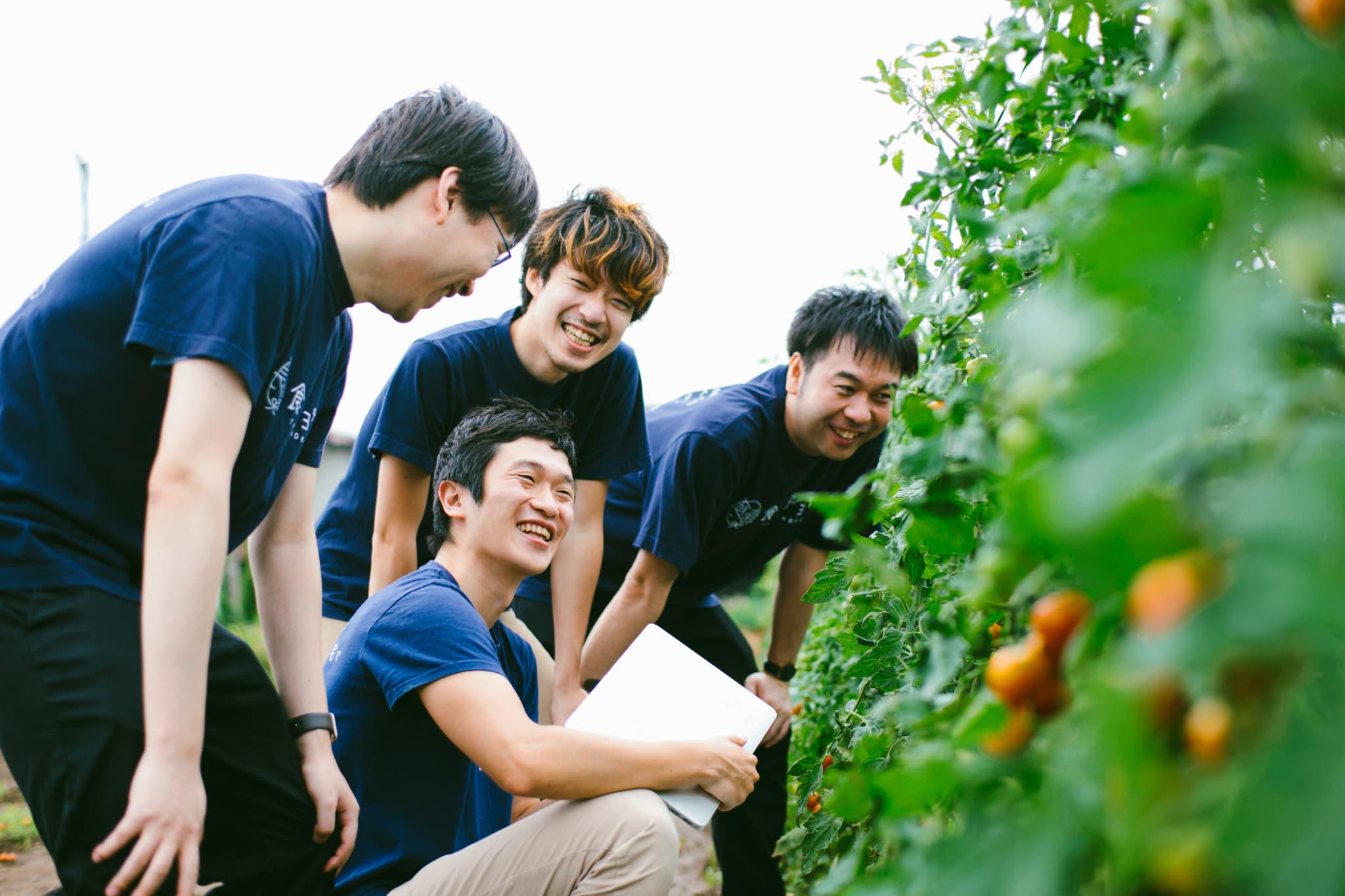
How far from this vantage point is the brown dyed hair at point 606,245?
266 cm

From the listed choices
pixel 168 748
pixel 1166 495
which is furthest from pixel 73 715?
pixel 1166 495

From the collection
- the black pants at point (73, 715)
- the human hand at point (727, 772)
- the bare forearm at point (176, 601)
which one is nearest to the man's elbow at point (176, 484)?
the bare forearm at point (176, 601)

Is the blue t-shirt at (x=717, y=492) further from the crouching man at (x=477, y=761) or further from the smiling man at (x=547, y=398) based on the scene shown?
the crouching man at (x=477, y=761)

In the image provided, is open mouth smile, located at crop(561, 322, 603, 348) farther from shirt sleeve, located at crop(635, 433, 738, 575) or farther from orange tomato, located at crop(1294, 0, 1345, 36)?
orange tomato, located at crop(1294, 0, 1345, 36)

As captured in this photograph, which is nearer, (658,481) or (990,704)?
(990,704)

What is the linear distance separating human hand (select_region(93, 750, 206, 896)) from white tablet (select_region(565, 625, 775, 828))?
33.9 inches

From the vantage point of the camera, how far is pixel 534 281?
9.16 feet

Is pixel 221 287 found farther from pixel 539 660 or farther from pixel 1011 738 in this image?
pixel 539 660

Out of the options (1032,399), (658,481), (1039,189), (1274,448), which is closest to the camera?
(1274,448)

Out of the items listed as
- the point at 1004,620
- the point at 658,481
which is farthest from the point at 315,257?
the point at 658,481

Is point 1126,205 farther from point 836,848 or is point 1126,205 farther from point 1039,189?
point 836,848

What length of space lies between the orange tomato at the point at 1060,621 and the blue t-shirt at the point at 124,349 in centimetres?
108

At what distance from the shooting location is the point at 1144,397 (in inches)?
17.1

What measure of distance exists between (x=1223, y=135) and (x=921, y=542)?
675 millimetres
